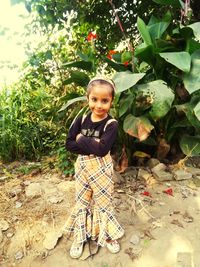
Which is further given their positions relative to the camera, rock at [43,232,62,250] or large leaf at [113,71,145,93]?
large leaf at [113,71,145,93]

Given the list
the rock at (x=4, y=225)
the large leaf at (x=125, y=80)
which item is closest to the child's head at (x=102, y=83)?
the large leaf at (x=125, y=80)

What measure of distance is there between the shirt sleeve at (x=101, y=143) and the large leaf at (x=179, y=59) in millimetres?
861

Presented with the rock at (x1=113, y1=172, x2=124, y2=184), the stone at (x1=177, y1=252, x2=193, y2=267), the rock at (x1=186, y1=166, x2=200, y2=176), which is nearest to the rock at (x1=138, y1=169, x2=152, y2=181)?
the rock at (x1=113, y1=172, x2=124, y2=184)

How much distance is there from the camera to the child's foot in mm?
2240

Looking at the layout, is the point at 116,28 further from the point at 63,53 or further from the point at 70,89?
the point at 70,89

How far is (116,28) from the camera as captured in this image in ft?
14.9

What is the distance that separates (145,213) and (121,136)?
0.71 m

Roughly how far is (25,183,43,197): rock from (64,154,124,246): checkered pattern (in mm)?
Answer: 552

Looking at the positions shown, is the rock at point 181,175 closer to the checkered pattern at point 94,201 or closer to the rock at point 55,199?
the checkered pattern at point 94,201

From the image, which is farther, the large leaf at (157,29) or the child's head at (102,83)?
the large leaf at (157,29)

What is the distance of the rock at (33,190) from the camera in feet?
9.29

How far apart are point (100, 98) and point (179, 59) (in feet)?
3.15

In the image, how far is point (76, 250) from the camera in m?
2.25

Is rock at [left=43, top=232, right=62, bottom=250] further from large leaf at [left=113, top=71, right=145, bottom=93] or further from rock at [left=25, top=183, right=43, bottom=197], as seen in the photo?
large leaf at [left=113, top=71, right=145, bottom=93]
